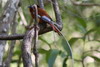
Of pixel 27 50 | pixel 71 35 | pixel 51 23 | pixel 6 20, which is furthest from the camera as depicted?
pixel 71 35

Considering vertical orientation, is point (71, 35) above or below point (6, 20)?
→ below

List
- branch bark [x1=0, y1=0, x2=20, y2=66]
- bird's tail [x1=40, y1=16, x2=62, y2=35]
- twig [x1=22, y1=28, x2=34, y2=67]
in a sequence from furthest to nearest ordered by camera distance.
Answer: branch bark [x1=0, y1=0, x2=20, y2=66] < bird's tail [x1=40, y1=16, x2=62, y2=35] < twig [x1=22, y1=28, x2=34, y2=67]

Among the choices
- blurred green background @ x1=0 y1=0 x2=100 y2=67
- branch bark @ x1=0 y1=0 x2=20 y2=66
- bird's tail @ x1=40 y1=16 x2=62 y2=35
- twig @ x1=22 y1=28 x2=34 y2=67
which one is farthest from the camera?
blurred green background @ x1=0 y1=0 x2=100 y2=67

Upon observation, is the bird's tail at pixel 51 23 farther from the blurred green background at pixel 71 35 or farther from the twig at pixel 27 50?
the blurred green background at pixel 71 35

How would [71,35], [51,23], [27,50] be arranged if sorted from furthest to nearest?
[71,35] → [51,23] → [27,50]

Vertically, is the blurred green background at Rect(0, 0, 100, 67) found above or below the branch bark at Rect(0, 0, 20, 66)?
below

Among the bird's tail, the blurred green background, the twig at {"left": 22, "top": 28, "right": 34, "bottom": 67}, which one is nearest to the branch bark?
the blurred green background

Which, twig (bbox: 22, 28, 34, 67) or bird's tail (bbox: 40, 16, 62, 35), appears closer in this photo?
twig (bbox: 22, 28, 34, 67)

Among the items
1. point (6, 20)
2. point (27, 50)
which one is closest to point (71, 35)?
point (6, 20)

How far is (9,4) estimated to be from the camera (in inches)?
69.6

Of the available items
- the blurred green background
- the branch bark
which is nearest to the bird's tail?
the branch bark

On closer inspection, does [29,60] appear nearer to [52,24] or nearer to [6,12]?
[52,24]

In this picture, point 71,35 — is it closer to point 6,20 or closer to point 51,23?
point 6,20

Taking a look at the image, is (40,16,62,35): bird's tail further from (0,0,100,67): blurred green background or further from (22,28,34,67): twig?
(0,0,100,67): blurred green background
